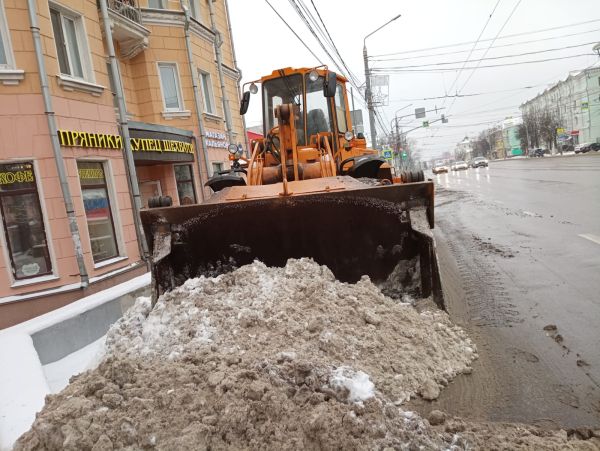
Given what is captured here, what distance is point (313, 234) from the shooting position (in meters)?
4.69

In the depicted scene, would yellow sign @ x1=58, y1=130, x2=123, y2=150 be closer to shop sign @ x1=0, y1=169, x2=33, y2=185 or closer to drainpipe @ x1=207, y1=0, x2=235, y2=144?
shop sign @ x1=0, y1=169, x2=33, y2=185

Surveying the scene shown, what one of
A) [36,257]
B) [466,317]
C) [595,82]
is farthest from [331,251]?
[595,82]

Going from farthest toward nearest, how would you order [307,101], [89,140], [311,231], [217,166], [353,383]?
1. [217,166]
2. [89,140]
3. [307,101]
4. [311,231]
5. [353,383]

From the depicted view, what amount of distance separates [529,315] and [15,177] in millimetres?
8231

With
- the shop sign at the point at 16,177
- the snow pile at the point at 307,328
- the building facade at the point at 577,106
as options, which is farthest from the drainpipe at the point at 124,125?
the building facade at the point at 577,106

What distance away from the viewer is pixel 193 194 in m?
14.4

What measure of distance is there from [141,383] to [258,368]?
76cm

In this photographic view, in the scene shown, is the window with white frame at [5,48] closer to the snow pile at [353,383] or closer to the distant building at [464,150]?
the snow pile at [353,383]

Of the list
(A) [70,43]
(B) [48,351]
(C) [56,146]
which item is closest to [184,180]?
(A) [70,43]

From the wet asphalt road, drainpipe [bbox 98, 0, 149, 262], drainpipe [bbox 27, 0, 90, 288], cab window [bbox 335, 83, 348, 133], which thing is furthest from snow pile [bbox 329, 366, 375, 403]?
drainpipe [bbox 98, 0, 149, 262]

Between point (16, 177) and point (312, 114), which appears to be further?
point (16, 177)

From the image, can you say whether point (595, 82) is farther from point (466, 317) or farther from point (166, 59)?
point (466, 317)

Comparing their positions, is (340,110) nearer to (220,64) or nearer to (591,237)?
(591,237)

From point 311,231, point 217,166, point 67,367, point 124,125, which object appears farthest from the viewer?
point 217,166
